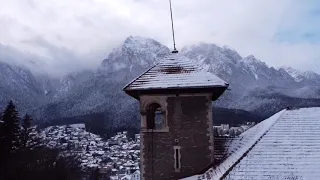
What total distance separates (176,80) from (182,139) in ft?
5.85

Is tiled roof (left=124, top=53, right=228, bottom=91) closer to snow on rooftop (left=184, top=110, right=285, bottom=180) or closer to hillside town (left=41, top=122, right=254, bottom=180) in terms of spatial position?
snow on rooftop (left=184, top=110, right=285, bottom=180)

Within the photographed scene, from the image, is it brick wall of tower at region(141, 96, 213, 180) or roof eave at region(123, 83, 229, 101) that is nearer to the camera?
roof eave at region(123, 83, 229, 101)

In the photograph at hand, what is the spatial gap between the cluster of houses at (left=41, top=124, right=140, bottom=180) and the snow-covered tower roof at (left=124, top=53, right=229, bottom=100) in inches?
2524

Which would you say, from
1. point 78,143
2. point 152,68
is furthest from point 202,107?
point 78,143

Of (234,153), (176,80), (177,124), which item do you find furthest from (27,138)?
(234,153)

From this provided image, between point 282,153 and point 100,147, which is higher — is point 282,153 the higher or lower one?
the lower one

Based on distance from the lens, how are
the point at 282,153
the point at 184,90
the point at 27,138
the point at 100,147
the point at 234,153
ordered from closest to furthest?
the point at 282,153
the point at 234,153
the point at 184,90
the point at 27,138
the point at 100,147

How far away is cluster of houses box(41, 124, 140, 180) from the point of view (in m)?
81.2

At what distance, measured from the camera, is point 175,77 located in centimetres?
1305

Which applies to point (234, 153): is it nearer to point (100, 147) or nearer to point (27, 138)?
point (27, 138)

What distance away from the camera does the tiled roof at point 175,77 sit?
12.7 m

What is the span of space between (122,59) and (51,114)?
52420 mm

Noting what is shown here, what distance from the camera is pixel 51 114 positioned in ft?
506

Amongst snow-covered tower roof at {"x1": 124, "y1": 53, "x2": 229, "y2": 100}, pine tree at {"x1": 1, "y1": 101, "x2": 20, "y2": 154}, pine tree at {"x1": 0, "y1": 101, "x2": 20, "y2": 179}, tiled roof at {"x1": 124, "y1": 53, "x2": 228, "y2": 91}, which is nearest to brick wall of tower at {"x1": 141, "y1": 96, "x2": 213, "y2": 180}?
snow-covered tower roof at {"x1": 124, "y1": 53, "x2": 229, "y2": 100}
